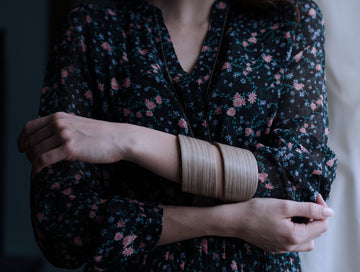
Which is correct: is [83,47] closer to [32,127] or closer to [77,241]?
[32,127]

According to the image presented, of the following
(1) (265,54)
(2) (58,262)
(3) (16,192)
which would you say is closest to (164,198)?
(2) (58,262)

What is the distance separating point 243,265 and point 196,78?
0.39 metres

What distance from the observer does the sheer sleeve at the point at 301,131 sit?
2.34ft

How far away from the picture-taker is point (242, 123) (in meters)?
0.80

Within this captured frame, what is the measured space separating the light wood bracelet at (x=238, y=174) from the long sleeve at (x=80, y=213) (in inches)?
6.0

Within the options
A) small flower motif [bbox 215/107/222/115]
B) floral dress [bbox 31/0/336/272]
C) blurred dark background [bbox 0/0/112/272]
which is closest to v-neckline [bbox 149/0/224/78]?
floral dress [bbox 31/0/336/272]

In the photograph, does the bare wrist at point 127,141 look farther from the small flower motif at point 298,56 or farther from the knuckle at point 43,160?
the small flower motif at point 298,56

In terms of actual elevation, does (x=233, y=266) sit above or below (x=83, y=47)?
below

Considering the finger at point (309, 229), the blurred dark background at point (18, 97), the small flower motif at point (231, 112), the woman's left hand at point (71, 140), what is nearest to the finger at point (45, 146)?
the woman's left hand at point (71, 140)

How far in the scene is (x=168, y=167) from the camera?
0.68 m

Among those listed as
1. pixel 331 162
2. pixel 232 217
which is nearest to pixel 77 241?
pixel 232 217

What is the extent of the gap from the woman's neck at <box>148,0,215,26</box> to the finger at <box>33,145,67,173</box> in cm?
47

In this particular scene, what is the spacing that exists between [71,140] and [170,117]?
22cm

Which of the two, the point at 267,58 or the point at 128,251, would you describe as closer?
the point at 128,251
